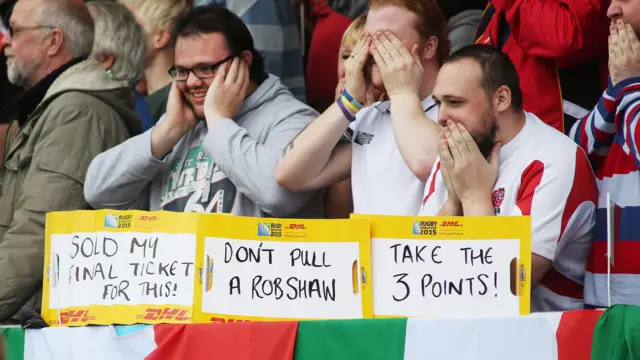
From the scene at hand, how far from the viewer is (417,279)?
3.73 metres

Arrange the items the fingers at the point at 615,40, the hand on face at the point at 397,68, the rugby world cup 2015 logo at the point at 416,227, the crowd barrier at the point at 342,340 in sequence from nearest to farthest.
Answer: the crowd barrier at the point at 342,340 < the rugby world cup 2015 logo at the point at 416,227 < the fingers at the point at 615,40 < the hand on face at the point at 397,68

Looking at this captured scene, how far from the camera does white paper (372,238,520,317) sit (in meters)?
3.68

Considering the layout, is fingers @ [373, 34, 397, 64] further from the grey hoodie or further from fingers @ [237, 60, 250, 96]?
fingers @ [237, 60, 250, 96]

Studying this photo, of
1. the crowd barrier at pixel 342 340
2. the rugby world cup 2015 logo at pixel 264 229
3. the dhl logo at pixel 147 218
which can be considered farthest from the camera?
the dhl logo at pixel 147 218

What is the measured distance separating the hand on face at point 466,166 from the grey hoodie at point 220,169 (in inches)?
38.7

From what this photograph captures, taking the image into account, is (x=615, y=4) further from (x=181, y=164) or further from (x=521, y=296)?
(x=181, y=164)

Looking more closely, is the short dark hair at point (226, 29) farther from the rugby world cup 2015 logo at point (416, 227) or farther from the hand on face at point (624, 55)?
the rugby world cup 2015 logo at point (416, 227)

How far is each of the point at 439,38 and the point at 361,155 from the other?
57 centimetres

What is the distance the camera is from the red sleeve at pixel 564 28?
4684mm

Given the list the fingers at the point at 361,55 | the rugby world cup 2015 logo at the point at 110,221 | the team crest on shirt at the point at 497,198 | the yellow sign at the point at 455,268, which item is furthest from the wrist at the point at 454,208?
the rugby world cup 2015 logo at the point at 110,221

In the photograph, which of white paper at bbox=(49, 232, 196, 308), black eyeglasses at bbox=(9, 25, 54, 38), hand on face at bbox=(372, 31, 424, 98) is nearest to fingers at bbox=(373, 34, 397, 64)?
hand on face at bbox=(372, 31, 424, 98)

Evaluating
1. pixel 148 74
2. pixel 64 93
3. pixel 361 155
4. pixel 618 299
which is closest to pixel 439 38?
pixel 361 155

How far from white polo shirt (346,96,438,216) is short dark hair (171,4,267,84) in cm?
76

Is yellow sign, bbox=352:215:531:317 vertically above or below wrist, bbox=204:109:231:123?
below
